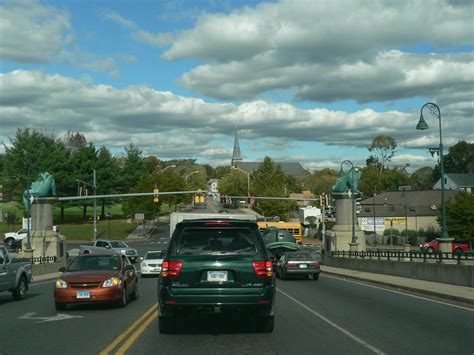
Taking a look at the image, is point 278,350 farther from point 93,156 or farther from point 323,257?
point 93,156

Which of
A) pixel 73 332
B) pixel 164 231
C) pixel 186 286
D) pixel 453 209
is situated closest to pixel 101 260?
pixel 73 332

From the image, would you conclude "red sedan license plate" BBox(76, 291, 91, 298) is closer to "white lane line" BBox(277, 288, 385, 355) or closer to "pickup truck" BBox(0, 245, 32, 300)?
"pickup truck" BBox(0, 245, 32, 300)

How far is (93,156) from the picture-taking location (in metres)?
91.9

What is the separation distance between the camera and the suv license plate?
9.91 meters

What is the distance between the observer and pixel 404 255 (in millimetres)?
29062

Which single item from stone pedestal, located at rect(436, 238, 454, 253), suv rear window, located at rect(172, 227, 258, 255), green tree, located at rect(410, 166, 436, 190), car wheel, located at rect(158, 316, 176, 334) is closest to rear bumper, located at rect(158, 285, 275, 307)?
suv rear window, located at rect(172, 227, 258, 255)

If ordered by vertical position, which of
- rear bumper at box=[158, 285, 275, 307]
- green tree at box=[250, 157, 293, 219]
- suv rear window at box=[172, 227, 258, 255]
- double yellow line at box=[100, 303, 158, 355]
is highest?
green tree at box=[250, 157, 293, 219]

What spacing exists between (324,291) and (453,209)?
54.3 metres

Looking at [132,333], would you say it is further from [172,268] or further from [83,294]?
[83,294]

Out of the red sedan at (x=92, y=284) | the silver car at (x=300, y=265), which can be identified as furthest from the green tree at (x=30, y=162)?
the red sedan at (x=92, y=284)

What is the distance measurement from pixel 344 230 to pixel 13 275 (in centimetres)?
3137

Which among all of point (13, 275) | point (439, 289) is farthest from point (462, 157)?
point (13, 275)

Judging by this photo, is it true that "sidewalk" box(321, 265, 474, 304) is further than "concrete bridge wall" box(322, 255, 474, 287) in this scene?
No

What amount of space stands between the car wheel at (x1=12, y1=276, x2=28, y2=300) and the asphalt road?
180 cm
